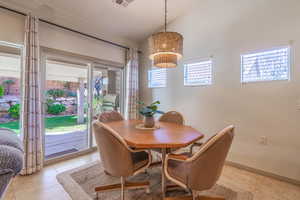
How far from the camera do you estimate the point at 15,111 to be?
2502 mm

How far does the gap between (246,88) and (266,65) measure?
441 millimetres

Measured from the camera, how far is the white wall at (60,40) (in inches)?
89.1

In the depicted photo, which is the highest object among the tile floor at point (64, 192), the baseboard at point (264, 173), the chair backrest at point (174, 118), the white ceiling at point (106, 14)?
the white ceiling at point (106, 14)

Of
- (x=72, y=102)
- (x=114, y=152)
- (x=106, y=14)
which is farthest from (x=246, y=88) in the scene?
(x=72, y=102)

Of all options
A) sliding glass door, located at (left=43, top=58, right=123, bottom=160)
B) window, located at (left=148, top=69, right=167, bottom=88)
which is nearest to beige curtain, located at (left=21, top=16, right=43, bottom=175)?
sliding glass door, located at (left=43, top=58, right=123, bottom=160)

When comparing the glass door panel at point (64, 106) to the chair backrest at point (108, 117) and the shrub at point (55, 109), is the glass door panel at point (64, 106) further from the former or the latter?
the chair backrest at point (108, 117)

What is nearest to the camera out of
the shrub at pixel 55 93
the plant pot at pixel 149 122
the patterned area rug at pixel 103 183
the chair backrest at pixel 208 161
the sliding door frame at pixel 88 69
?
the chair backrest at pixel 208 161

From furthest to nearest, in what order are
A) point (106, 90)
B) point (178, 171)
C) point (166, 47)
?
point (106, 90), point (166, 47), point (178, 171)

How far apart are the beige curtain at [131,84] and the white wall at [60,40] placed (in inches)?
8.2

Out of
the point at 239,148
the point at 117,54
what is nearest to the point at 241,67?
the point at 239,148

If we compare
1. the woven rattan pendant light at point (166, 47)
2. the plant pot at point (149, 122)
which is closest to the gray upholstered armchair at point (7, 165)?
the plant pot at point (149, 122)

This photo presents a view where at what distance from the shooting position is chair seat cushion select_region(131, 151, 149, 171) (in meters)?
1.66

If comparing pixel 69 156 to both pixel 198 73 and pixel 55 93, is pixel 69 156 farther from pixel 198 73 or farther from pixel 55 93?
pixel 198 73

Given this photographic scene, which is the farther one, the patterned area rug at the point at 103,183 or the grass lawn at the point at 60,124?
the grass lawn at the point at 60,124
